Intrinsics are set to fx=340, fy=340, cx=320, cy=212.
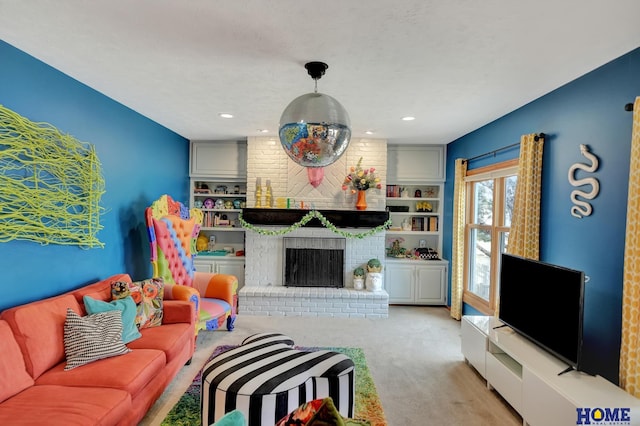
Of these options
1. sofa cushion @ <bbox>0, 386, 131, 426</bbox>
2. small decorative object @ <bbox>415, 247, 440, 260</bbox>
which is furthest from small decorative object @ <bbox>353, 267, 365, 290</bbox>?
sofa cushion @ <bbox>0, 386, 131, 426</bbox>

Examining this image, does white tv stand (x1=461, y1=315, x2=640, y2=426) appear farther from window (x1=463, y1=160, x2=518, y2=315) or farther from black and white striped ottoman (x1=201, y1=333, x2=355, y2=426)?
black and white striped ottoman (x1=201, y1=333, x2=355, y2=426)

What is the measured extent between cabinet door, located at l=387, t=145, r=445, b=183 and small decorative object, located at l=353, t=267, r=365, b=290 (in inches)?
Result: 61.6

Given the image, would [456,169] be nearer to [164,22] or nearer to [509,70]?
[509,70]

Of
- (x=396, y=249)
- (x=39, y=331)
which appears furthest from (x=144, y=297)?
(x=396, y=249)

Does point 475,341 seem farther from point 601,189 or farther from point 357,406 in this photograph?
point 601,189

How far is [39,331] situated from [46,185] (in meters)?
1.06

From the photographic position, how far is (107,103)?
3.28 metres

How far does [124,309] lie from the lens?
2682 mm

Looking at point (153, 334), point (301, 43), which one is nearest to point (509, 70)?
point (301, 43)

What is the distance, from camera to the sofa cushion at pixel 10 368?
186cm

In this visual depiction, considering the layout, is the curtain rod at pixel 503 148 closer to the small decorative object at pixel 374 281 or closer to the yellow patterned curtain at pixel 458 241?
the yellow patterned curtain at pixel 458 241

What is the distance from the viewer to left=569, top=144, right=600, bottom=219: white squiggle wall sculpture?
7.89 feet

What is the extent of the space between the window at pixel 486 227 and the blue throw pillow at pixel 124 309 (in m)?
3.61

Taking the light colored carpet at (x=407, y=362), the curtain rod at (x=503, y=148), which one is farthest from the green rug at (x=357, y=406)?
the curtain rod at (x=503, y=148)
